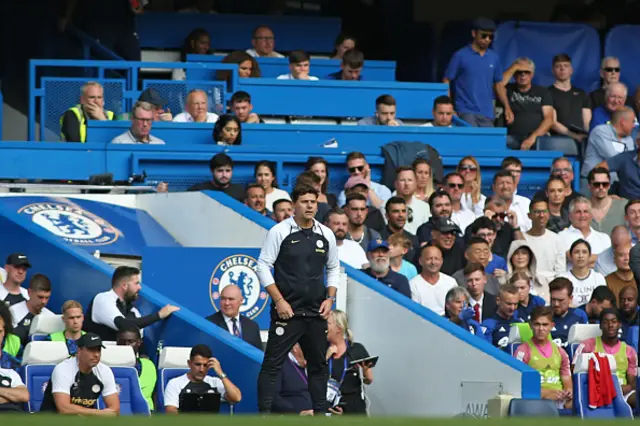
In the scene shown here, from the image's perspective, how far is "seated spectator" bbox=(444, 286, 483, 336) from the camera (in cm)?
1207

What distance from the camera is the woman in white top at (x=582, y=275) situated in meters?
13.3

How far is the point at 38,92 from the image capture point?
15484 mm

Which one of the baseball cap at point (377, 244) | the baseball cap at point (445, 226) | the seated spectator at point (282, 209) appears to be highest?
the seated spectator at point (282, 209)

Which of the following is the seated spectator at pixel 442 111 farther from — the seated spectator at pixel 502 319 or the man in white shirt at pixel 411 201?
the seated spectator at pixel 502 319

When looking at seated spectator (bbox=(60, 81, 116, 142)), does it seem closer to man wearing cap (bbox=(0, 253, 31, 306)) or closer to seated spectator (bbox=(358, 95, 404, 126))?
seated spectator (bbox=(358, 95, 404, 126))

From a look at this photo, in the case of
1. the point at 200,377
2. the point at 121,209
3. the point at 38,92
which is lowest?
the point at 200,377

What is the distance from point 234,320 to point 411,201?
315cm

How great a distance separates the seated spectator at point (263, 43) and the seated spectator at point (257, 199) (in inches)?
170

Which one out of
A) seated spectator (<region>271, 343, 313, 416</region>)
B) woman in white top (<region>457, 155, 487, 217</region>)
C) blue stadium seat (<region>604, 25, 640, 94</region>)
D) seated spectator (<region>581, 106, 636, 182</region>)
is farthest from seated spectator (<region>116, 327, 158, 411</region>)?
blue stadium seat (<region>604, 25, 640, 94</region>)

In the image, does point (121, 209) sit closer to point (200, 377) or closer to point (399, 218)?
point (399, 218)

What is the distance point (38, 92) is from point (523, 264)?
5.42 m

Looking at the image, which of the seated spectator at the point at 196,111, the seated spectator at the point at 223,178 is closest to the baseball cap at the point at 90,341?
the seated spectator at the point at 223,178

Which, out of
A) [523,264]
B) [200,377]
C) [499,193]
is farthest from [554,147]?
[200,377]

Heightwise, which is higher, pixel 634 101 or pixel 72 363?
pixel 634 101
